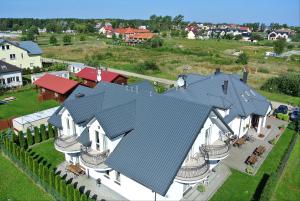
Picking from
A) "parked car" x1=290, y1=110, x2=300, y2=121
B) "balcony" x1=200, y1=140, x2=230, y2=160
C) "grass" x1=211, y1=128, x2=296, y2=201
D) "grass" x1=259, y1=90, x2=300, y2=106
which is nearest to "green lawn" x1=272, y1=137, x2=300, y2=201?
"grass" x1=211, y1=128, x2=296, y2=201

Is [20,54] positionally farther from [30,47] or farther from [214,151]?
[214,151]

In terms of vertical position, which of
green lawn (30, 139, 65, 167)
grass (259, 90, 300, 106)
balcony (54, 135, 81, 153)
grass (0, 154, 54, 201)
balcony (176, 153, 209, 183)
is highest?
balcony (176, 153, 209, 183)

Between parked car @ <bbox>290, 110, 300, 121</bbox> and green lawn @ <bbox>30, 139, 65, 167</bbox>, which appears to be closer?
green lawn @ <bbox>30, 139, 65, 167</bbox>

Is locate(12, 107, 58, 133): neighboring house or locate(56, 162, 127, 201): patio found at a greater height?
locate(12, 107, 58, 133): neighboring house

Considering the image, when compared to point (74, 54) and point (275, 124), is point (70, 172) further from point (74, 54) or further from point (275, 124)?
point (74, 54)

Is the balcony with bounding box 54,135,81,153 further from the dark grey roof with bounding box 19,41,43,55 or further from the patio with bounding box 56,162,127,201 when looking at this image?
the dark grey roof with bounding box 19,41,43,55

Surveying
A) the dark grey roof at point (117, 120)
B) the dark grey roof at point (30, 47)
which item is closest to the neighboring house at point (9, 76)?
the dark grey roof at point (30, 47)

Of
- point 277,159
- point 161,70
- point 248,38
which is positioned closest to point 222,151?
point 277,159
